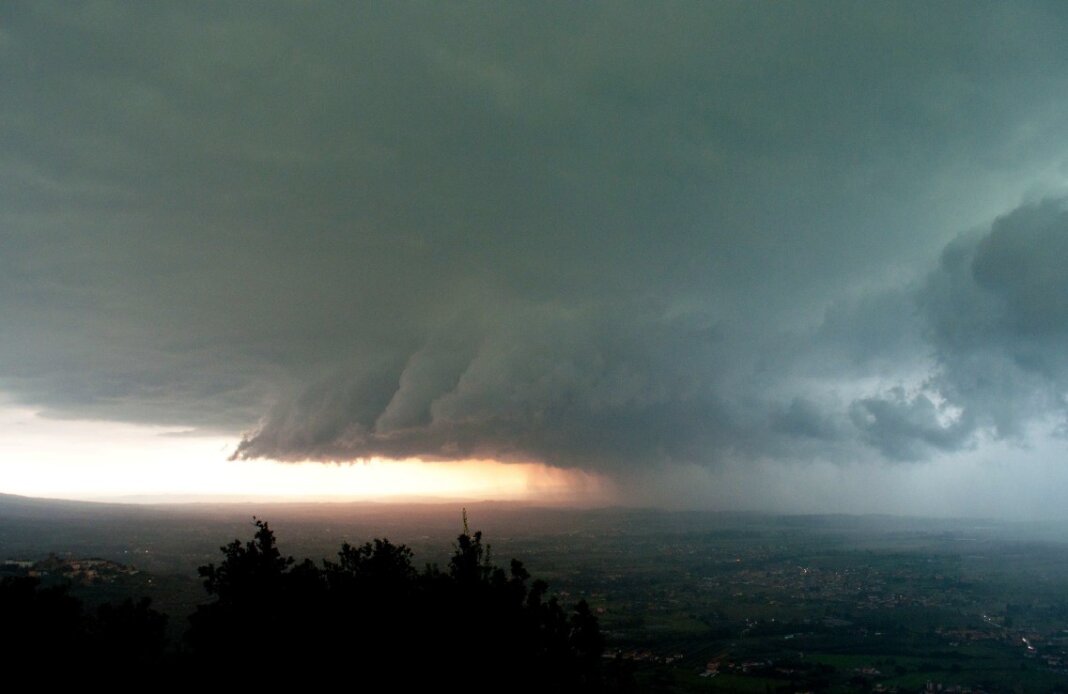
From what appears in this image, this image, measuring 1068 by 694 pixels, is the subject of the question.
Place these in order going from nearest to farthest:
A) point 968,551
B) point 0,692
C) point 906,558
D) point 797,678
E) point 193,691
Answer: point 0,692
point 193,691
point 797,678
point 906,558
point 968,551

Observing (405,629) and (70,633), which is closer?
(405,629)

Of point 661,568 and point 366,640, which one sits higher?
point 366,640

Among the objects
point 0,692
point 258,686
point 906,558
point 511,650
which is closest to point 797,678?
point 511,650

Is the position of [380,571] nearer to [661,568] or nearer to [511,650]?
[511,650]

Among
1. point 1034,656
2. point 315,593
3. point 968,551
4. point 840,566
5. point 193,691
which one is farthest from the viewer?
point 968,551

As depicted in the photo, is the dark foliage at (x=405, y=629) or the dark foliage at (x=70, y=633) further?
the dark foliage at (x=70, y=633)

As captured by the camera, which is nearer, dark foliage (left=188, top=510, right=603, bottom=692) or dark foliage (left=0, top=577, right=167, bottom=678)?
dark foliage (left=188, top=510, right=603, bottom=692)

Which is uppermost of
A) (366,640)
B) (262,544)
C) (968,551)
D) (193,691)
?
(262,544)

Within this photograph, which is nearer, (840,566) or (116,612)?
(116,612)

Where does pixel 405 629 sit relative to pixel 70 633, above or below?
above

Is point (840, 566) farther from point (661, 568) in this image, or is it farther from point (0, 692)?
point (0, 692)
